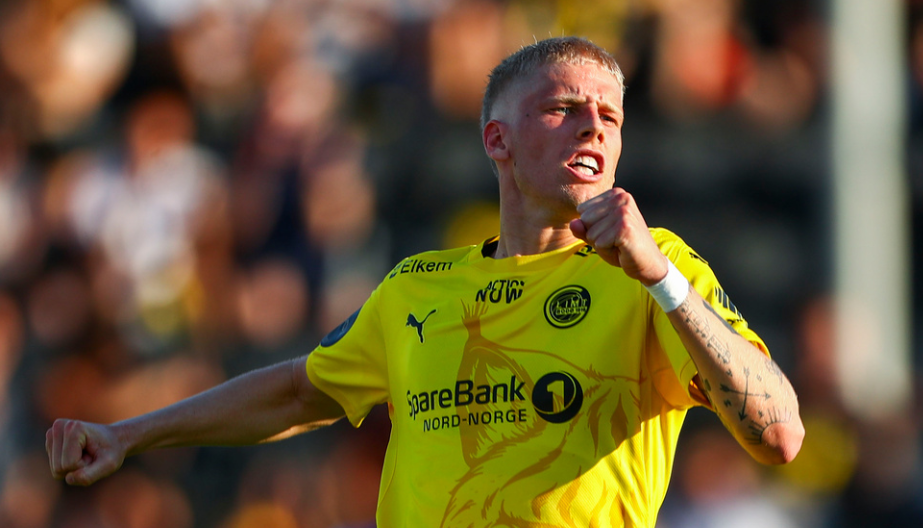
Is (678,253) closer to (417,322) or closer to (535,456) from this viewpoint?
(535,456)

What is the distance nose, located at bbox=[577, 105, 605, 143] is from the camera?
3.38 m

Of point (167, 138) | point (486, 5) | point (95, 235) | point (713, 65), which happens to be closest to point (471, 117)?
point (486, 5)

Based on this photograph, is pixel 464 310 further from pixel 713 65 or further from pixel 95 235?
pixel 95 235

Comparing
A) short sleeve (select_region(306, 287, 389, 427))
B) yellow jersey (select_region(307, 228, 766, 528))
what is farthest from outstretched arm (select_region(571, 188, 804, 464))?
short sleeve (select_region(306, 287, 389, 427))

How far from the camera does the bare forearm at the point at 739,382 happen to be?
2.72 m

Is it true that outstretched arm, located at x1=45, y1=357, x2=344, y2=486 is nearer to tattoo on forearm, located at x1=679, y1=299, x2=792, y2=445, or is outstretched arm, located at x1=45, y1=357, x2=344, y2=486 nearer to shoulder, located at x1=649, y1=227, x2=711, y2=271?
shoulder, located at x1=649, y1=227, x2=711, y2=271

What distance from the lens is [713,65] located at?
702 centimetres

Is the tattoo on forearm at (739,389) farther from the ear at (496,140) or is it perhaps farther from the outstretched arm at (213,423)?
the outstretched arm at (213,423)

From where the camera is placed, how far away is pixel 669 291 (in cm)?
274

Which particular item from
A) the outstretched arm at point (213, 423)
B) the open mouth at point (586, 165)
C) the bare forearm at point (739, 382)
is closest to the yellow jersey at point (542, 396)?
the bare forearm at point (739, 382)

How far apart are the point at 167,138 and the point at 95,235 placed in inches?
31.3

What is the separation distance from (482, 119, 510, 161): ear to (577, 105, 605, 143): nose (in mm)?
363

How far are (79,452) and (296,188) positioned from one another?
3.91m

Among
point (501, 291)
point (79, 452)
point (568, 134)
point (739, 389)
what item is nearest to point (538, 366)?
point (501, 291)
